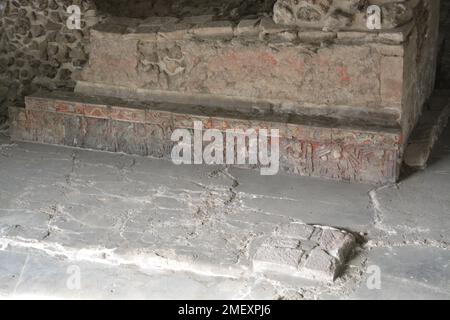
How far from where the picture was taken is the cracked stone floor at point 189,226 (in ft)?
11.8

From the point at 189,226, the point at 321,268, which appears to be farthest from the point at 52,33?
the point at 321,268

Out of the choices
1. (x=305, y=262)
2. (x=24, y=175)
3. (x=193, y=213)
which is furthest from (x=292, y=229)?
(x=24, y=175)

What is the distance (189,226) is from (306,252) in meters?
0.82

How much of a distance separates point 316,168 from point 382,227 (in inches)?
34.8

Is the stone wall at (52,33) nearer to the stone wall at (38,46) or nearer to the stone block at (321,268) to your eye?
the stone wall at (38,46)

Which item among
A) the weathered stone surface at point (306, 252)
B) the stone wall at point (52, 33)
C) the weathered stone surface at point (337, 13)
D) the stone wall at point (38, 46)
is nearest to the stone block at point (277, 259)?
the weathered stone surface at point (306, 252)

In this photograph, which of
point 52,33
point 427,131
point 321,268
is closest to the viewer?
point 321,268

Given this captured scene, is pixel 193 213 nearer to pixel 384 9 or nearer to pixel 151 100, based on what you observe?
pixel 151 100

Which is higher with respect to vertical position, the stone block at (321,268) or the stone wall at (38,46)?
the stone wall at (38,46)

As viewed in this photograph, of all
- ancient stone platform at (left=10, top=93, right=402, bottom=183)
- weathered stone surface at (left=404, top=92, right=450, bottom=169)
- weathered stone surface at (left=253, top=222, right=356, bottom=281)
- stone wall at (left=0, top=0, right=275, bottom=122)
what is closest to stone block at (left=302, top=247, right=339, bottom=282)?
weathered stone surface at (left=253, top=222, right=356, bottom=281)

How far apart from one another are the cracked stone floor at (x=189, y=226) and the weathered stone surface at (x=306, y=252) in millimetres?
60

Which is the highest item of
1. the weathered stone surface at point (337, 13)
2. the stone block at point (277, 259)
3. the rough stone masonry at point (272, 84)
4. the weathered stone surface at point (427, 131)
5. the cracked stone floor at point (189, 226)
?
the weathered stone surface at point (337, 13)

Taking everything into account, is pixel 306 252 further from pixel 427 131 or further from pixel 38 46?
pixel 38 46

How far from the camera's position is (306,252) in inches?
148
